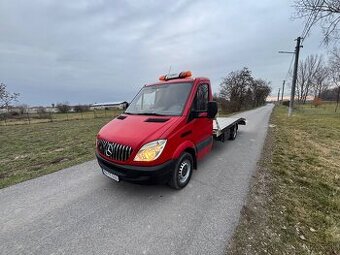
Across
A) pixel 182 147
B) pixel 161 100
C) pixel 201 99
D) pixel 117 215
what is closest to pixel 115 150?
pixel 117 215

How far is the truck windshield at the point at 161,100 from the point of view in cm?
406

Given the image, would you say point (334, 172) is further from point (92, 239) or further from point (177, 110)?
point (92, 239)

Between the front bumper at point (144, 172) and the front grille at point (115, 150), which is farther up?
the front grille at point (115, 150)

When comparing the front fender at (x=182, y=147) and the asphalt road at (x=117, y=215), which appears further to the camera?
the front fender at (x=182, y=147)

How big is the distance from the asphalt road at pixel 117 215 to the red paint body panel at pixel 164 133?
0.76m

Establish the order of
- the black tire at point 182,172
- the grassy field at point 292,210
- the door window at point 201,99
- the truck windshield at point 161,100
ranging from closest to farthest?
1. the grassy field at point 292,210
2. the black tire at point 182,172
3. the truck windshield at point 161,100
4. the door window at point 201,99

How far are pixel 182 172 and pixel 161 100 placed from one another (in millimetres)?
1624

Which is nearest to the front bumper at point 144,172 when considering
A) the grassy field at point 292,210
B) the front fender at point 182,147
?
the front fender at point 182,147

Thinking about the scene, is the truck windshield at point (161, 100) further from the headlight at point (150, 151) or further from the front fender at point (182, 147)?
the headlight at point (150, 151)

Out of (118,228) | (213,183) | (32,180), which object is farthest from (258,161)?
(32,180)

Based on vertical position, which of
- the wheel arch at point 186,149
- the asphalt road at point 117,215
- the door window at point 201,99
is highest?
the door window at point 201,99

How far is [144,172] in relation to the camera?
320 centimetres

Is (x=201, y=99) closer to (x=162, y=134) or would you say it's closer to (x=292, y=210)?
(x=162, y=134)

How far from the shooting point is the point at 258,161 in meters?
5.69
